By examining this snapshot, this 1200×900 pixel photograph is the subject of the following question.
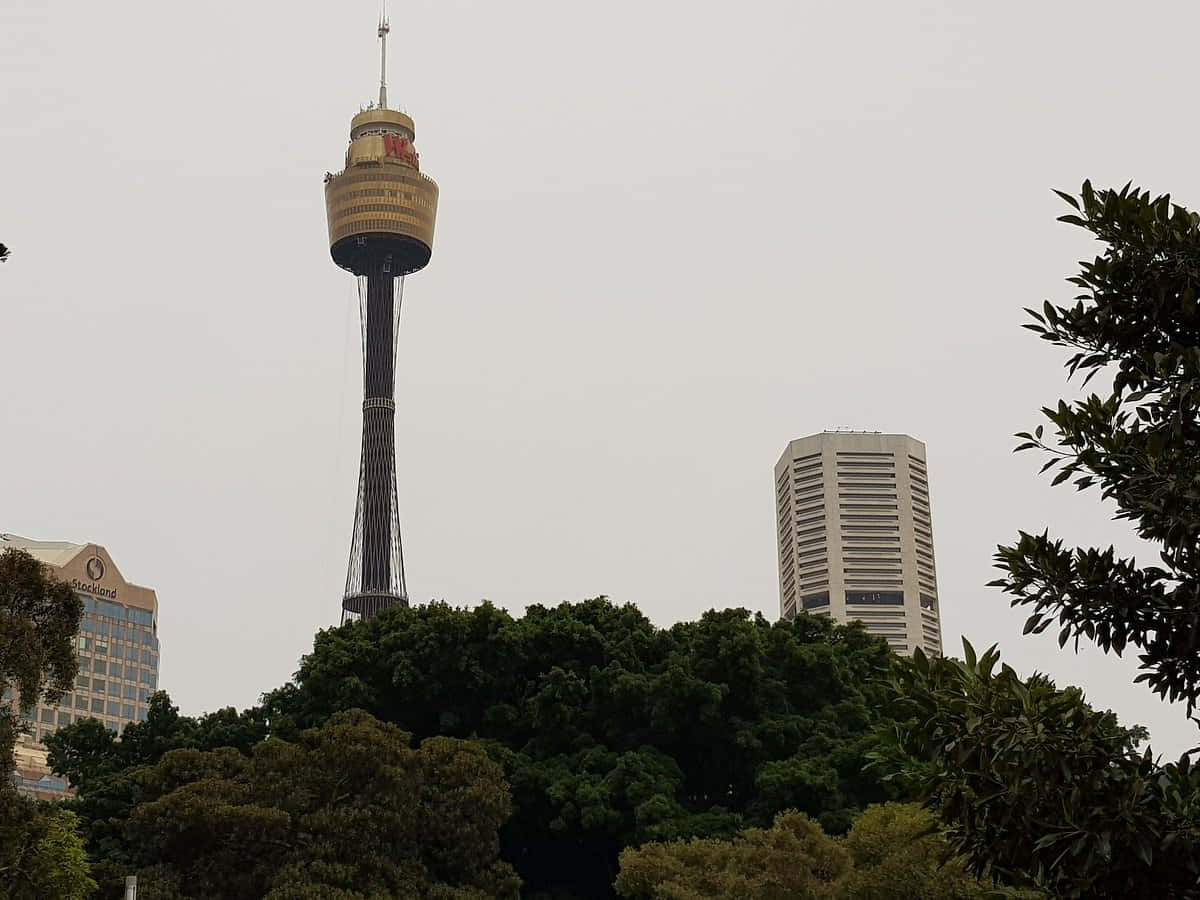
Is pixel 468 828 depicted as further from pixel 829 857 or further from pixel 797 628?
pixel 797 628

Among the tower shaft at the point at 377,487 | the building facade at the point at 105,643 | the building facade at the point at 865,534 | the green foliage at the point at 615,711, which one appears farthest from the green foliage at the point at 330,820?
the building facade at the point at 865,534

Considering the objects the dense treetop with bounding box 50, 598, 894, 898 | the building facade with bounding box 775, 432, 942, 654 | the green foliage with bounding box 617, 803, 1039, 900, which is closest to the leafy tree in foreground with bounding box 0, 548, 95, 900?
the green foliage with bounding box 617, 803, 1039, 900

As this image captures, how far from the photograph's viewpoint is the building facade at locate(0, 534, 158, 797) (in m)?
146

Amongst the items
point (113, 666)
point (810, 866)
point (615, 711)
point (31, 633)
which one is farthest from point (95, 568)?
point (31, 633)

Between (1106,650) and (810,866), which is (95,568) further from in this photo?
(1106,650)

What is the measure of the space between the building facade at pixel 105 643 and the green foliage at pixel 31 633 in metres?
124

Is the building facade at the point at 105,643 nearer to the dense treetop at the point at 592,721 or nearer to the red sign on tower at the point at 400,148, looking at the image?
the red sign on tower at the point at 400,148

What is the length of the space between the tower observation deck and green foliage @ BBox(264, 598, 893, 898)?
63275 millimetres

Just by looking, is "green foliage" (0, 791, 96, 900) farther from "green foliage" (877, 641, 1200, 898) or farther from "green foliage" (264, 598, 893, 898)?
"green foliage" (877, 641, 1200, 898)

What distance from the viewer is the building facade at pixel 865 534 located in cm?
15750

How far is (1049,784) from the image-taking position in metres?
9.09

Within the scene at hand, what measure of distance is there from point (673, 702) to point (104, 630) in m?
122

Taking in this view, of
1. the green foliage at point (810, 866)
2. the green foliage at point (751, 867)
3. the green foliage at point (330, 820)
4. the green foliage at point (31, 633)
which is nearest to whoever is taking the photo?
the green foliage at point (31, 633)

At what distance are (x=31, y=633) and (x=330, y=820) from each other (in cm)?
1156
